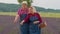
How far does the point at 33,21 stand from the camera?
279cm

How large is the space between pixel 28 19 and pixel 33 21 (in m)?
0.09

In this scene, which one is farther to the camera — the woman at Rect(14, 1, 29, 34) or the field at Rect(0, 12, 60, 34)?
the field at Rect(0, 12, 60, 34)

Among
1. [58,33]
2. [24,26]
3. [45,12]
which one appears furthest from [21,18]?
[58,33]

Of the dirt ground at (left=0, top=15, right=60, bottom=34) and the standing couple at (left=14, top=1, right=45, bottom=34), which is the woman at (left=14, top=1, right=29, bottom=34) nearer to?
the standing couple at (left=14, top=1, right=45, bottom=34)

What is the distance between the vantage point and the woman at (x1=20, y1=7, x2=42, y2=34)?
2.74 m

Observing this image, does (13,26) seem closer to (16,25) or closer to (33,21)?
(16,25)

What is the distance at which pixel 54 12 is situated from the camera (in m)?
3.62

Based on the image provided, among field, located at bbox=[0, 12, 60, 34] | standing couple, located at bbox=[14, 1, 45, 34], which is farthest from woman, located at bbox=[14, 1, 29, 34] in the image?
field, located at bbox=[0, 12, 60, 34]

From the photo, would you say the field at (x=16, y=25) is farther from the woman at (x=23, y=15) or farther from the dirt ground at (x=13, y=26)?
Result: the woman at (x=23, y=15)

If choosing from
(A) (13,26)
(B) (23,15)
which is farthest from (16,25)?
(B) (23,15)

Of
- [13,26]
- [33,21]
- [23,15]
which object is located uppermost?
[23,15]

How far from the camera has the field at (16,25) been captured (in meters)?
3.61

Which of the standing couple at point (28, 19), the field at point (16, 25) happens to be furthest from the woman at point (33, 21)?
the field at point (16, 25)

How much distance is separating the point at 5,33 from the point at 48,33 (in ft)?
2.99
